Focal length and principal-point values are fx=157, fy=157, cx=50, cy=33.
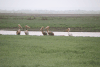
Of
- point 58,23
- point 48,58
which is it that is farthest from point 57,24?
point 48,58

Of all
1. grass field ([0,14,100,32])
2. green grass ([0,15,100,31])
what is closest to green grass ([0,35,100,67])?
grass field ([0,14,100,32])

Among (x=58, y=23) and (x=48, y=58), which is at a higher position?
(x=48, y=58)

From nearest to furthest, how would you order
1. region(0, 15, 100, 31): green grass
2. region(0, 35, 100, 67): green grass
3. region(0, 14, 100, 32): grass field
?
1. region(0, 35, 100, 67): green grass
2. region(0, 14, 100, 32): grass field
3. region(0, 15, 100, 31): green grass

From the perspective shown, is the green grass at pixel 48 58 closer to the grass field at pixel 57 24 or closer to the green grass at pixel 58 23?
the grass field at pixel 57 24

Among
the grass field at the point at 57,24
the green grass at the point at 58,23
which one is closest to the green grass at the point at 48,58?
the grass field at the point at 57,24

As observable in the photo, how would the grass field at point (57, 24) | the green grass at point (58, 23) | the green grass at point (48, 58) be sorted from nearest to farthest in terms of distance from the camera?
the green grass at point (48, 58) < the grass field at point (57, 24) < the green grass at point (58, 23)

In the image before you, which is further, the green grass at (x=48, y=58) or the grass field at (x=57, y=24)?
the grass field at (x=57, y=24)

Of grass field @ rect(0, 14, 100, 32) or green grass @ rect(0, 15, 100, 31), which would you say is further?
green grass @ rect(0, 15, 100, 31)

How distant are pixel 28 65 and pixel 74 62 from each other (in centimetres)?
196

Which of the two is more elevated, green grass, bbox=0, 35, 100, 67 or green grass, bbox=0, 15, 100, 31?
green grass, bbox=0, 35, 100, 67

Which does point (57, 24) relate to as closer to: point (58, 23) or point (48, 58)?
point (58, 23)

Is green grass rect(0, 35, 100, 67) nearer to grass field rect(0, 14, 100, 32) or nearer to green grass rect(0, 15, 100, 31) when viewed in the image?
grass field rect(0, 14, 100, 32)

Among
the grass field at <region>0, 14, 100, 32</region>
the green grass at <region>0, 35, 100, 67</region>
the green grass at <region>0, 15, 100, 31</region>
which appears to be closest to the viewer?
the green grass at <region>0, 35, 100, 67</region>

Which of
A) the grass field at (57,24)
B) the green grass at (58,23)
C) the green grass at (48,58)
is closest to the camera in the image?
the green grass at (48,58)
